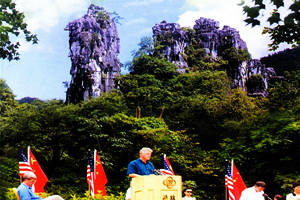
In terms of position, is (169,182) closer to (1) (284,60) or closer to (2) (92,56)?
(2) (92,56)

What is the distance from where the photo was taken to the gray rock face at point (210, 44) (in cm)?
3013

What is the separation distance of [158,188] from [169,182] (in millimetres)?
164

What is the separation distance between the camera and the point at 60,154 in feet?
59.9

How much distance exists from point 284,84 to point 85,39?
13.9 meters

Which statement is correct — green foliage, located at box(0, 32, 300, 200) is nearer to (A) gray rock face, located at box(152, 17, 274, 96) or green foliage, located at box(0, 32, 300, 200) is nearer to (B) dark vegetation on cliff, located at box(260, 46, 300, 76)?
(A) gray rock face, located at box(152, 17, 274, 96)

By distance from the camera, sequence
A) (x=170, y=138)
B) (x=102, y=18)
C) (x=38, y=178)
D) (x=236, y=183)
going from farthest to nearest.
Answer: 1. (x=102, y=18)
2. (x=170, y=138)
3. (x=236, y=183)
4. (x=38, y=178)

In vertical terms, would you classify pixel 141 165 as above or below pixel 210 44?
below

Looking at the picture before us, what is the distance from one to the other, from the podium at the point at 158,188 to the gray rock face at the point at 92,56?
2089 centimetres

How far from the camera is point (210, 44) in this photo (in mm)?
32594

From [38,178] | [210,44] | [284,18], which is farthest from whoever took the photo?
[210,44]

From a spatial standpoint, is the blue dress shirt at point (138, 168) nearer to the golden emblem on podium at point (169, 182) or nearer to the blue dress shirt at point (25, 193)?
the golden emblem on podium at point (169, 182)

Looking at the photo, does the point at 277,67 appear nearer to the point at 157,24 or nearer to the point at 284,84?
the point at 157,24

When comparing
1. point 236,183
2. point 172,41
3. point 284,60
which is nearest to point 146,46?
point 172,41

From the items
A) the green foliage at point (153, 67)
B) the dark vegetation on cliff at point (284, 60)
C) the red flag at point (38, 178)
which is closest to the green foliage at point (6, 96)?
the green foliage at point (153, 67)
